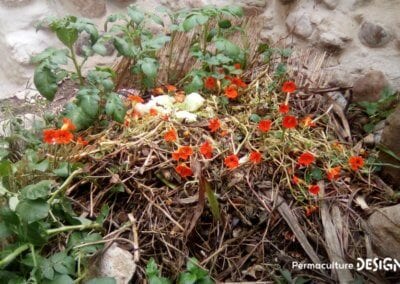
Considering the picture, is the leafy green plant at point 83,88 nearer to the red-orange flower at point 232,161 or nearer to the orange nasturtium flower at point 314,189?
the red-orange flower at point 232,161

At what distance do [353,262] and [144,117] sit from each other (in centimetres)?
68

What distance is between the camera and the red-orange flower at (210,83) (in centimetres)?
131

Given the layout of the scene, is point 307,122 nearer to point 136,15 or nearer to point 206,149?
point 206,149

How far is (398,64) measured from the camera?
1298 mm

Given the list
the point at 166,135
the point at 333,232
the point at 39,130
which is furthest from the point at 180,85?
the point at 333,232

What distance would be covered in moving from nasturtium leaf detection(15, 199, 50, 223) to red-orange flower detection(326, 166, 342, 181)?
2.23ft

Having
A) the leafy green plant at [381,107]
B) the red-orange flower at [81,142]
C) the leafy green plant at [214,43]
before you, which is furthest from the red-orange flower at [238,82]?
the red-orange flower at [81,142]

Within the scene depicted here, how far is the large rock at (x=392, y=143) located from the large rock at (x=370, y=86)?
0.56ft

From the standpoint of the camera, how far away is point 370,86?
1.27 metres

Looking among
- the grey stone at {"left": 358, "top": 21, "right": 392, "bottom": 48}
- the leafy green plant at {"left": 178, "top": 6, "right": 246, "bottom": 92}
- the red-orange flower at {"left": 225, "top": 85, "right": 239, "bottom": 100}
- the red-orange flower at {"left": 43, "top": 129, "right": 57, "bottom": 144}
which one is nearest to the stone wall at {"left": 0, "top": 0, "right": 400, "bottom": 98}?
the grey stone at {"left": 358, "top": 21, "right": 392, "bottom": 48}

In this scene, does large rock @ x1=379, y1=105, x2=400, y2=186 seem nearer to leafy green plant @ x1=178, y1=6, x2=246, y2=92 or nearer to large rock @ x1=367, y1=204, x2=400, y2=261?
large rock @ x1=367, y1=204, x2=400, y2=261

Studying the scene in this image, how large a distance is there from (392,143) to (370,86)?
24 centimetres

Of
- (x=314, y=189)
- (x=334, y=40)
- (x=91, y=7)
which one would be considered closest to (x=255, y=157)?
(x=314, y=189)

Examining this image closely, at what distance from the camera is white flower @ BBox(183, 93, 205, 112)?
4.15ft
